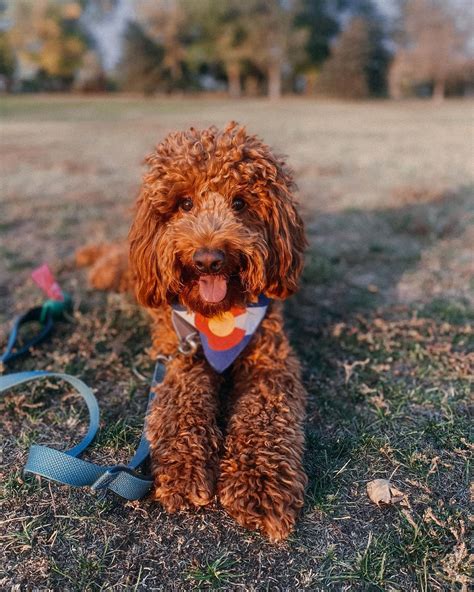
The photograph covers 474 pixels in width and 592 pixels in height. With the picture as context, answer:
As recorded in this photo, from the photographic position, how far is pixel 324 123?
79.2ft

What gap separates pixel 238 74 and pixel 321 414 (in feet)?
202

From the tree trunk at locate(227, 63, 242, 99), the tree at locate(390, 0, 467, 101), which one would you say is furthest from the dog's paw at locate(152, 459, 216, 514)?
the tree trunk at locate(227, 63, 242, 99)

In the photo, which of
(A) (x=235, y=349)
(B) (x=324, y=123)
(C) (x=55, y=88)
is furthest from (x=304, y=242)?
(C) (x=55, y=88)

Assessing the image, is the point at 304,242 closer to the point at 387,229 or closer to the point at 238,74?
the point at 387,229

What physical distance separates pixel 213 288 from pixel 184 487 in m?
1.10

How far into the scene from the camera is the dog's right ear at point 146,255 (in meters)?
3.13

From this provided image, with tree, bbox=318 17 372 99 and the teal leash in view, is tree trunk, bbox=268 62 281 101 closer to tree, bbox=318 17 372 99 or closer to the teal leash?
tree, bbox=318 17 372 99

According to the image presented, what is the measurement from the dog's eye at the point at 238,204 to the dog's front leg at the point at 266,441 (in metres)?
0.80

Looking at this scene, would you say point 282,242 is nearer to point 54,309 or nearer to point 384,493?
point 384,493

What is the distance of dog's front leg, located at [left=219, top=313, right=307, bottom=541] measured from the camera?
244cm

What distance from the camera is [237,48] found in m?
58.0

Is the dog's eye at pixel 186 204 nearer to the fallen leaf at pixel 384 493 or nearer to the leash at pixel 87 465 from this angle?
the leash at pixel 87 465

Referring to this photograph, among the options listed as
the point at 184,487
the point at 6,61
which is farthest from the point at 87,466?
the point at 6,61

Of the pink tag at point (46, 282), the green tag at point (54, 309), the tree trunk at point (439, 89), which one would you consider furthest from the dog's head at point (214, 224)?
the tree trunk at point (439, 89)
